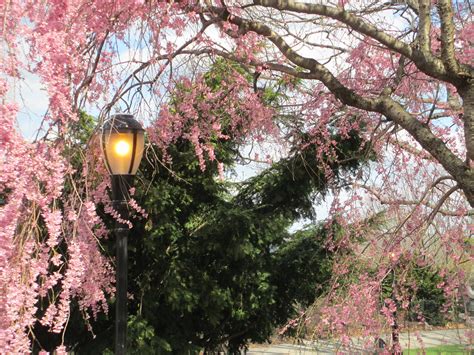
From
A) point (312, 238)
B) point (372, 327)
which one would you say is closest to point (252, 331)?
point (312, 238)

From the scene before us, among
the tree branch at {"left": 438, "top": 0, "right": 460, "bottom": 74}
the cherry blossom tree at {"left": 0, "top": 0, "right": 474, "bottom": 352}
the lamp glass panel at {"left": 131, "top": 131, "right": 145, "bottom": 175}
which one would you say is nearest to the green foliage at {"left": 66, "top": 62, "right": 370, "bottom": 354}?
the cherry blossom tree at {"left": 0, "top": 0, "right": 474, "bottom": 352}

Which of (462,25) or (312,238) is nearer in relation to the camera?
(462,25)

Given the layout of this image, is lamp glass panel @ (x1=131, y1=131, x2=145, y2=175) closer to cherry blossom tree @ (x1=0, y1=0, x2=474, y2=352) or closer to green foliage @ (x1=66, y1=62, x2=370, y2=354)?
cherry blossom tree @ (x1=0, y1=0, x2=474, y2=352)

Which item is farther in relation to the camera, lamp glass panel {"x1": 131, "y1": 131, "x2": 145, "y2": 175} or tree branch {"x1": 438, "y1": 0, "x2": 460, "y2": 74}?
lamp glass panel {"x1": 131, "y1": 131, "x2": 145, "y2": 175}

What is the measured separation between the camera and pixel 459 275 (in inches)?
205

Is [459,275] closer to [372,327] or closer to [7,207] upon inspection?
[372,327]

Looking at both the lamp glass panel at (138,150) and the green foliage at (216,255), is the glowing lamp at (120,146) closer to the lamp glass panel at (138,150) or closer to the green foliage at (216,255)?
the lamp glass panel at (138,150)

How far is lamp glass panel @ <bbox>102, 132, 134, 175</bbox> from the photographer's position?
3369mm

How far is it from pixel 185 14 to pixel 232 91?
5.96 feet

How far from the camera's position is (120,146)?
3.38m

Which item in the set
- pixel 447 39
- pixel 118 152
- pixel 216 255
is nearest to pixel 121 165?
pixel 118 152

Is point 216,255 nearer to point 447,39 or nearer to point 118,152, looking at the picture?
point 118,152

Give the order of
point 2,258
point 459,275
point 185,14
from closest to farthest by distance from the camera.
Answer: point 2,258 < point 185,14 < point 459,275

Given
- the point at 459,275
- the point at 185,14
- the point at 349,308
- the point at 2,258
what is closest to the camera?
the point at 2,258
